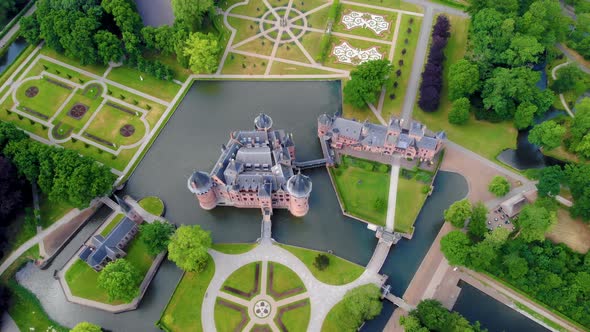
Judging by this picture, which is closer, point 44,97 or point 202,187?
point 202,187

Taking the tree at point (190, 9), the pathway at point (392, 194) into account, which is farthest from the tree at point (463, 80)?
the tree at point (190, 9)

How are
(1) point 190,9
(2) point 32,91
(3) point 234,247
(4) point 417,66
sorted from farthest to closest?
(4) point 417,66 → (1) point 190,9 → (2) point 32,91 → (3) point 234,247

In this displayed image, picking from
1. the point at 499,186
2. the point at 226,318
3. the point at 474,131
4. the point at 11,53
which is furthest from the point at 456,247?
the point at 11,53

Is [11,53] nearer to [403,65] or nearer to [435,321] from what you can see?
[403,65]

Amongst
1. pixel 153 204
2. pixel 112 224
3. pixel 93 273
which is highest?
pixel 153 204

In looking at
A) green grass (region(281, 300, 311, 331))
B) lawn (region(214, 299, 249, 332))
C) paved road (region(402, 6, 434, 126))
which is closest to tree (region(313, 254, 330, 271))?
green grass (region(281, 300, 311, 331))

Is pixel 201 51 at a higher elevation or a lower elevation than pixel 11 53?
higher

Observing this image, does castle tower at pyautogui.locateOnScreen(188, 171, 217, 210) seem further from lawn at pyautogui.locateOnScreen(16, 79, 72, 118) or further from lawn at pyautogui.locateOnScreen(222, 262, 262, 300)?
lawn at pyautogui.locateOnScreen(16, 79, 72, 118)
